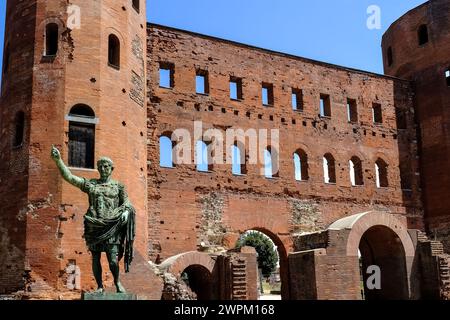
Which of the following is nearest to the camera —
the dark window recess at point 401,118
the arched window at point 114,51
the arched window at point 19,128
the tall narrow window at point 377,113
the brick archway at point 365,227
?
the arched window at point 19,128

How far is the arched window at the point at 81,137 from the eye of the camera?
15.6m

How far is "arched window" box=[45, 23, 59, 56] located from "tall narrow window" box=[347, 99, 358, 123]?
509 inches

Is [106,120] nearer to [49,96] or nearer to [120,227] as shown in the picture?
[49,96]

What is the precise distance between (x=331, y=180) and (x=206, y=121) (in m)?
6.05

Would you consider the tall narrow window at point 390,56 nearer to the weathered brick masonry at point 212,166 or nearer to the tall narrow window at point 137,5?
the weathered brick masonry at point 212,166

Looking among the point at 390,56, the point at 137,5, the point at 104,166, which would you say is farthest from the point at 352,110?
the point at 104,166

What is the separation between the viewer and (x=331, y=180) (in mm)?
22984

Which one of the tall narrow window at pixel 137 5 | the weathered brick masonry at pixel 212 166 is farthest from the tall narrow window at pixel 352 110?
the tall narrow window at pixel 137 5

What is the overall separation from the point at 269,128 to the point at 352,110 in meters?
4.78

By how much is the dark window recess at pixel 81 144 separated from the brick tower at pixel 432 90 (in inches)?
603

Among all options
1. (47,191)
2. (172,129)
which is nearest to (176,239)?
(172,129)

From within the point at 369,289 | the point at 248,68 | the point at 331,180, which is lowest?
the point at 369,289

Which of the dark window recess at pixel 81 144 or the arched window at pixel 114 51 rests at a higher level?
the arched window at pixel 114 51

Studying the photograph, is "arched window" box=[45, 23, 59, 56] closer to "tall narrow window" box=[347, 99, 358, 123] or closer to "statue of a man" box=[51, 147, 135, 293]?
"statue of a man" box=[51, 147, 135, 293]
